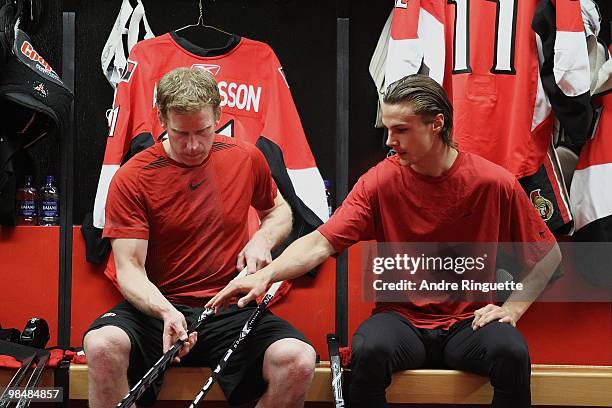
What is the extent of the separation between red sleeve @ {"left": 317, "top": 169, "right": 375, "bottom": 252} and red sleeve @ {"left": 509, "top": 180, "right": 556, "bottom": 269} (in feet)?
1.16

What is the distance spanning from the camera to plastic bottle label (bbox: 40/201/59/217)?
→ 2.67 meters

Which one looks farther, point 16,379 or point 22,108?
point 22,108

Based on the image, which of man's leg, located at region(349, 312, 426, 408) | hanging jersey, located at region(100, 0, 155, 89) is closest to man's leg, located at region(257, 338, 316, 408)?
man's leg, located at region(349, 312, 426, 408)

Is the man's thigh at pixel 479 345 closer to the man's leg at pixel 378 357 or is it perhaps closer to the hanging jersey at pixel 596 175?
the man's leg at pixel 378 357

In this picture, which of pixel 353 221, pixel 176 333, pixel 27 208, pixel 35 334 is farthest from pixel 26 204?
pixel 353 221

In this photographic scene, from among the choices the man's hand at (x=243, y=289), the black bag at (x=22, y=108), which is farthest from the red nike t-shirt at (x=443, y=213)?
the black bag at (x=22, y=108)

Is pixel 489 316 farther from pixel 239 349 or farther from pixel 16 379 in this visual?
pixel 16 379

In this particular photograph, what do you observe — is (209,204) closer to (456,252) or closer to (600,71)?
(456,252)

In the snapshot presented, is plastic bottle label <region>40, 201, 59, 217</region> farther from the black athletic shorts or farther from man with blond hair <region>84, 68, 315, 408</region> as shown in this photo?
the black athletic shorts

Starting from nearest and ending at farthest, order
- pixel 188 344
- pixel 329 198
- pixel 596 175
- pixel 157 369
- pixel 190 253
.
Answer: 1. pixel 157 369
2. pixel 188 344
3. pixel 190 253
4. pixel 596 175
5. pixel 329 198

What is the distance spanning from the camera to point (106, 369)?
2.01 m

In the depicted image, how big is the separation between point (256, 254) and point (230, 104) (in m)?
0.64

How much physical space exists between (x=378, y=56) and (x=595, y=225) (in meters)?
0.82

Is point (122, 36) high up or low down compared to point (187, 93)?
up
